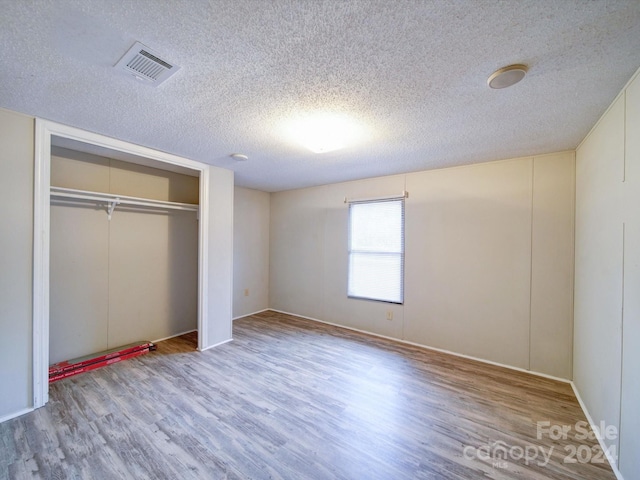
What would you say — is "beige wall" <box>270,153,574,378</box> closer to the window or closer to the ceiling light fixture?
the window

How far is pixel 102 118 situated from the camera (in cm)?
201

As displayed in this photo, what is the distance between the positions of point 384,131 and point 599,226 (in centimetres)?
178

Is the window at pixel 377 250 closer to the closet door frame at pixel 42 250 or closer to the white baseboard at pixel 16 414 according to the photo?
Result: the closet door frame at pixel 42 250

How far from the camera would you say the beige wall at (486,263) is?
254cm

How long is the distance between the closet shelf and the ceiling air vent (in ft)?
5.72

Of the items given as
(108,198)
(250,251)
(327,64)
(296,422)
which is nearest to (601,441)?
(296,422)

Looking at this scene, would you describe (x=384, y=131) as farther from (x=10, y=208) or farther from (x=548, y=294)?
(x=10, y=208)

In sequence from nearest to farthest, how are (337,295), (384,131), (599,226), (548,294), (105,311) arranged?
(599,226), (384,131), (548,294), (105,311), (337,295)

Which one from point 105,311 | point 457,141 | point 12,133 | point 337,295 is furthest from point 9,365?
point 457,141

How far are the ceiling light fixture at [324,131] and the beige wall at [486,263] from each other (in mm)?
1449

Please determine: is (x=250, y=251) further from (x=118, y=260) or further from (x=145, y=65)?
(x=145, y=65)

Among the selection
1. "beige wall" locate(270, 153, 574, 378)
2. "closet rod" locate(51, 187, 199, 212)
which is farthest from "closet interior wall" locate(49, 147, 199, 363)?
"beige wall" locate(270, 153, 574, 378)

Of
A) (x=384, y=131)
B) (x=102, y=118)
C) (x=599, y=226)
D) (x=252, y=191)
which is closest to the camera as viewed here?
(x=599, y=226)

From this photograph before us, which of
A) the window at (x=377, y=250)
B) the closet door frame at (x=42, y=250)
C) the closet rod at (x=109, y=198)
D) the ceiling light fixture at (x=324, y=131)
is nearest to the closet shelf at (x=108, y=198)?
the closet rod at (x=109, y=198)
